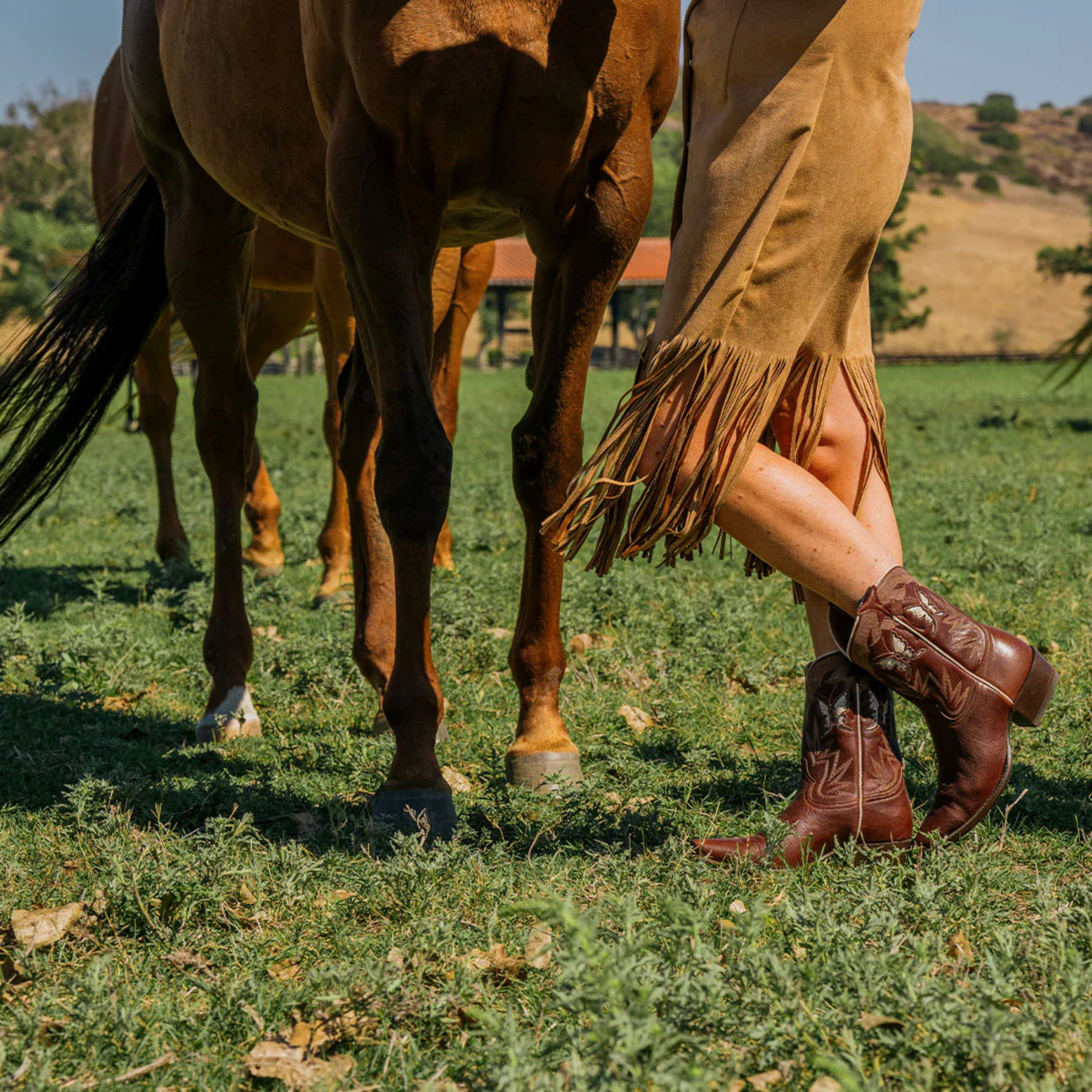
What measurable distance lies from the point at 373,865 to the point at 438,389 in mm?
3288

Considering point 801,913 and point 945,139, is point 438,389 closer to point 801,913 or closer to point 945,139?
point 801,913

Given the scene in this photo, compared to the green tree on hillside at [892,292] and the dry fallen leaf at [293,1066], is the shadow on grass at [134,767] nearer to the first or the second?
the dry fallen leaf at [293,1066]

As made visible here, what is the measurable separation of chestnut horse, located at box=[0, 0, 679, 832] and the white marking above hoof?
16mm

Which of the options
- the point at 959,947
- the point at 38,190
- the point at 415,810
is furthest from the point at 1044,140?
the point at 959,947

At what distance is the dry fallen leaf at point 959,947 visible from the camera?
1922mm

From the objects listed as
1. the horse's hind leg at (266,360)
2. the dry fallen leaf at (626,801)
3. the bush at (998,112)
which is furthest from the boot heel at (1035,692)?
the bush at (998,112)

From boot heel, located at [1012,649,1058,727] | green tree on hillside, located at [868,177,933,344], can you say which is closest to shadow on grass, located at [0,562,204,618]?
boot heel, located at [1012,649,1058,727]

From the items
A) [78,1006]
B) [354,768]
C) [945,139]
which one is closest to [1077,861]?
[354,768]

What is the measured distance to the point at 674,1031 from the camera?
1558 millimetres

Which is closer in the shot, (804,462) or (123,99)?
(804,462)

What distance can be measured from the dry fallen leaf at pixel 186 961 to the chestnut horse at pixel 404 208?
642 millimetres

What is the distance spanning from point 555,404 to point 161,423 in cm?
424

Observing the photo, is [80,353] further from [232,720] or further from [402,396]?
[402,396]

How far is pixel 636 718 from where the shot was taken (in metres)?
3.53
